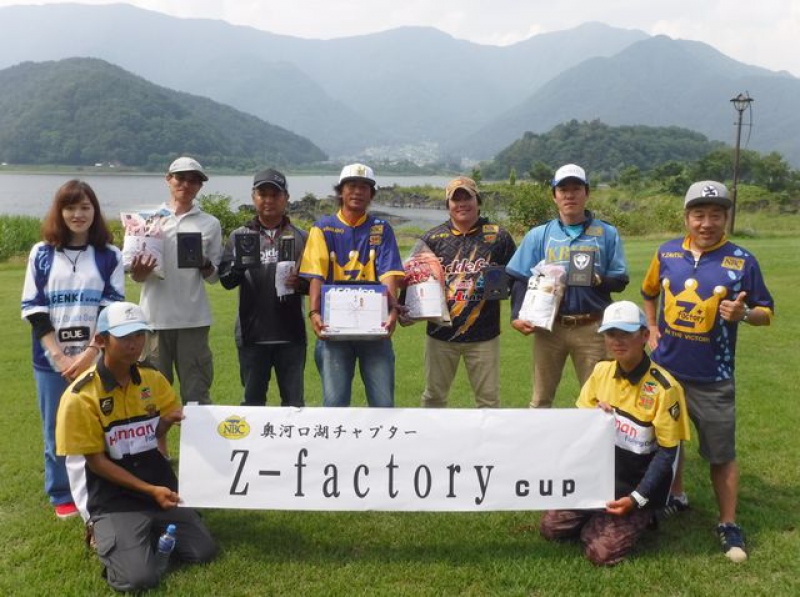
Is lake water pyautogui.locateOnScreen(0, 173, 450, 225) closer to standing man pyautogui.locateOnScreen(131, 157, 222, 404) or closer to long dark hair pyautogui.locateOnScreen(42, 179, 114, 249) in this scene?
standing man pyautogui.locateOnScreen(131, 157, 222, 404)

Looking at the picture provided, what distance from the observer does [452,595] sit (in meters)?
3.93

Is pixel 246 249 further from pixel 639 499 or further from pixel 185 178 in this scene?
pixel 639 499

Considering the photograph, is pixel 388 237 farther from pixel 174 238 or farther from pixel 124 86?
pixel 124 86

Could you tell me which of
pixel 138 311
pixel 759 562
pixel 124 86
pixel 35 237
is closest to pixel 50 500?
pixel 138 311

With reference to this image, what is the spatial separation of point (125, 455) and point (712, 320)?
391 cm

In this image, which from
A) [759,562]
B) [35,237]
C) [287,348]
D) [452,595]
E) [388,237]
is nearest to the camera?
[452,595]

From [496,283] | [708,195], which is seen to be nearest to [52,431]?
[496,283]

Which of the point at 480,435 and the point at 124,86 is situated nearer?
the point at 480,435

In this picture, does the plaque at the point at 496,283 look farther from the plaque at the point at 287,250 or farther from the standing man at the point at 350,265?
the plaque at the point at 287,250

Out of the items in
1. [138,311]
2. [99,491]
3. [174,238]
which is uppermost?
[174,238]

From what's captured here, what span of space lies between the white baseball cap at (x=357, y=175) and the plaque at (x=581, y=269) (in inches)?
62.9

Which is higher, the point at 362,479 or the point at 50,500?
the point at 362,479

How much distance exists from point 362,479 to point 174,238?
2.47m

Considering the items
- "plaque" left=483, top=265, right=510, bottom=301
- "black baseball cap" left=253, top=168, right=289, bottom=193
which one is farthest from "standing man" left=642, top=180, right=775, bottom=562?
"black baseball cap" left=253, top=168, right=289, bottom=193
